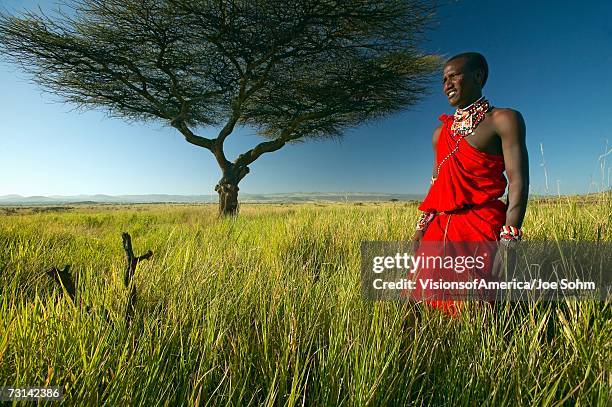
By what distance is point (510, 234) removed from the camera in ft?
6.09

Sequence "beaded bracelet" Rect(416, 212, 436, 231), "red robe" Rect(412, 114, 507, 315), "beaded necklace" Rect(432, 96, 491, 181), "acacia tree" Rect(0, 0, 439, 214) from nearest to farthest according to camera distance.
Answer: "red robe" Rect(412, 114, 507, 315) < "beaded necklace" Rect(432, 96, 491, 181) < "beaded bracelet" Rect(416, 212, 436, 231) < "acacia tree" Rect(0, 0, 439, 214)

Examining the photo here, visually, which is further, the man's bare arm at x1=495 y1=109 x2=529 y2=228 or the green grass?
the man's bare arm at x1=495 y1=109 x2=529 y2=228

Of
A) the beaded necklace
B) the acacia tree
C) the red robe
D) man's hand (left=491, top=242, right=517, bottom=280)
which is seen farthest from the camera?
the acacia tree

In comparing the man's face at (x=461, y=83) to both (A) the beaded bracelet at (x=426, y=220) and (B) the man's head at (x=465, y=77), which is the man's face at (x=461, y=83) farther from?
(A) the beaded bracelet at (x=426, y=220)

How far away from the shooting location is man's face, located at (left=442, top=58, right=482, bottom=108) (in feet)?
6.86

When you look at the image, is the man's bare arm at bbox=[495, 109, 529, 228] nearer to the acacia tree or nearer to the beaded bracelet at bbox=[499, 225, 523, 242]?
the beaded bracelet at bbox=[499, 225, 523, 242]

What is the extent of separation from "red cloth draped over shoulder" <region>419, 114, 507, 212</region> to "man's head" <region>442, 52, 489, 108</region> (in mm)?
280

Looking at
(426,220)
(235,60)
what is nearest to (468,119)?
(426,220)

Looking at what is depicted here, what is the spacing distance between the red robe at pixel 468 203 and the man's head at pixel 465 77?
0.28 meters

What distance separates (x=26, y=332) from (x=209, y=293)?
907mm

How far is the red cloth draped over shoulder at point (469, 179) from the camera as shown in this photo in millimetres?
1976

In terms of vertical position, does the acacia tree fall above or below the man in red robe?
above

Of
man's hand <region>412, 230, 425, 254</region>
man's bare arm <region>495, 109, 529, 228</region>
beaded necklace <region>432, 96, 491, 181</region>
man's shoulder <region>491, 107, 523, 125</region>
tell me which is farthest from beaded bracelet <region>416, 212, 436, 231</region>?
man's shoulder <region>491, 107, 523, 125</region>

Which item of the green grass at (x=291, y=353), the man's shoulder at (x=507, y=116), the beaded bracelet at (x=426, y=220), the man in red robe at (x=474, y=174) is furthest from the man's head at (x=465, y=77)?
the green grass at (x=291, y=353)
